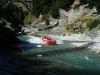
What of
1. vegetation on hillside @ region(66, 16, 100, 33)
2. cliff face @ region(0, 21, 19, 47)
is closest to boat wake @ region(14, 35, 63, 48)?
cliff face @ region(0, 21, 19, 47)

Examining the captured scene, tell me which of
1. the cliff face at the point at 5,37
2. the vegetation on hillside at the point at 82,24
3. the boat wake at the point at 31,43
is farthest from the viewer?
the vegetation on hillside at the point at 82,24

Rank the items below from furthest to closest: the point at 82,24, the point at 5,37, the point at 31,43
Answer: the point at 82,24
the point at 31,43
the point at 5,37

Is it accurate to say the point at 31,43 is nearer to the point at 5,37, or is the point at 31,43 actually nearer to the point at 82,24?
the point at 5,37

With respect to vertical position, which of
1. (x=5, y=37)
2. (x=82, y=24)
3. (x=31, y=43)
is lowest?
(x=31, y=43)

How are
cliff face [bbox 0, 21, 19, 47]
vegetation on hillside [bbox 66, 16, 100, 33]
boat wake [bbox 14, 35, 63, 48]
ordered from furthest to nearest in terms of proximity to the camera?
vegetation on hillside [bbox 66, 16, 100, 33], boat wake [bbox 14, 35, 63, 48], cliff face [bbox 0, 21, 19, 47]

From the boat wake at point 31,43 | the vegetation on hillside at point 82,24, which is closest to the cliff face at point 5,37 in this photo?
the boat wake at point 31,43

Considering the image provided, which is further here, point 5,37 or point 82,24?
point 82,24

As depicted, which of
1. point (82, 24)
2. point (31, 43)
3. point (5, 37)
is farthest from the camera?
point (82, 24)

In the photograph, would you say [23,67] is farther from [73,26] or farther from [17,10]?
[17,10]

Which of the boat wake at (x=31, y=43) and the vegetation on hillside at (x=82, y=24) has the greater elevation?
the vegetation on hillside at (x=82, y=24)

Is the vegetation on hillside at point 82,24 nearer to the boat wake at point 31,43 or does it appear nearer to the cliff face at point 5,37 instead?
the boat wake at point 31,43

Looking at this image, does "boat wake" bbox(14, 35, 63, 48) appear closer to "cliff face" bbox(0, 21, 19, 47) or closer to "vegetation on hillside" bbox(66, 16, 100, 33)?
"cliff face" bbox(0, 21, 19, 47)

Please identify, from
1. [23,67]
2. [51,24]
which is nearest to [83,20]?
[51,24]

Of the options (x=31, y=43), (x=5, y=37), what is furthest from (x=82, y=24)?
(x=5, y=37)
